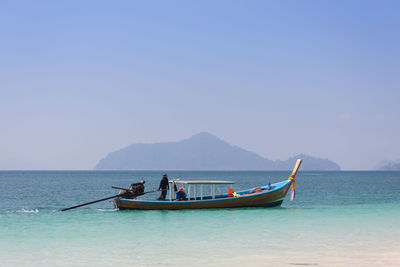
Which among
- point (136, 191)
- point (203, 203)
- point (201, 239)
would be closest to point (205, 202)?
point (203, 203)

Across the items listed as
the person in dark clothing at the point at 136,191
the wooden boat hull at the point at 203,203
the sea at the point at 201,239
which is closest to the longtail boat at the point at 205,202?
the wooden boat hull at the point at 203,203

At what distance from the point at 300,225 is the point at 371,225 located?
380 centimetres

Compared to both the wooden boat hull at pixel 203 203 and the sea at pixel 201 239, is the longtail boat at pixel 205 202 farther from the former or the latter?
the sea at pixel 201 239

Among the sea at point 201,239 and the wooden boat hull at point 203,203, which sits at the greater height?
the wooden boat hull at point 203,203

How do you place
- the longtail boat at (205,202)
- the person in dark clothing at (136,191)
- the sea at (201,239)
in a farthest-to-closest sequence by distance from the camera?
the person in dark clothing at (136,191) < the longtail boat at (205,202) < the sea at (201,239)

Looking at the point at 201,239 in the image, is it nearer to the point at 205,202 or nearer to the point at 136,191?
the point at 205,202

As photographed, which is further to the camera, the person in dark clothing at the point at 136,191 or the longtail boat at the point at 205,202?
the person in dark clothing at the point at 136,191

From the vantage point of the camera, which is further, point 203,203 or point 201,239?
point 203,203

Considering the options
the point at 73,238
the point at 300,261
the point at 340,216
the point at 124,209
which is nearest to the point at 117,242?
the point at 73,238

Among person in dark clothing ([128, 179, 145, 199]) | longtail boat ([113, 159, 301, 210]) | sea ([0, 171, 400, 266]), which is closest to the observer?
sea ([0, 171, 400, 266])

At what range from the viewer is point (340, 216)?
33.9 m

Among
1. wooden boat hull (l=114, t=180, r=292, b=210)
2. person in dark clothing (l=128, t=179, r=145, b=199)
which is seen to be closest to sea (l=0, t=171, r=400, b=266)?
wooden boat hull (l=114, t=180, r=292, b=210)

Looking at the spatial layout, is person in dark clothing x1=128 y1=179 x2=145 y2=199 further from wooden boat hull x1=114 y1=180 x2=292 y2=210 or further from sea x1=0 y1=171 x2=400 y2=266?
sea x1=0 y1=171 x2=400 y2=266

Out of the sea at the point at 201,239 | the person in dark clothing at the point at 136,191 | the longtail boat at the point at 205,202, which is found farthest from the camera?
the person in dark clothing at the point at 136,191
